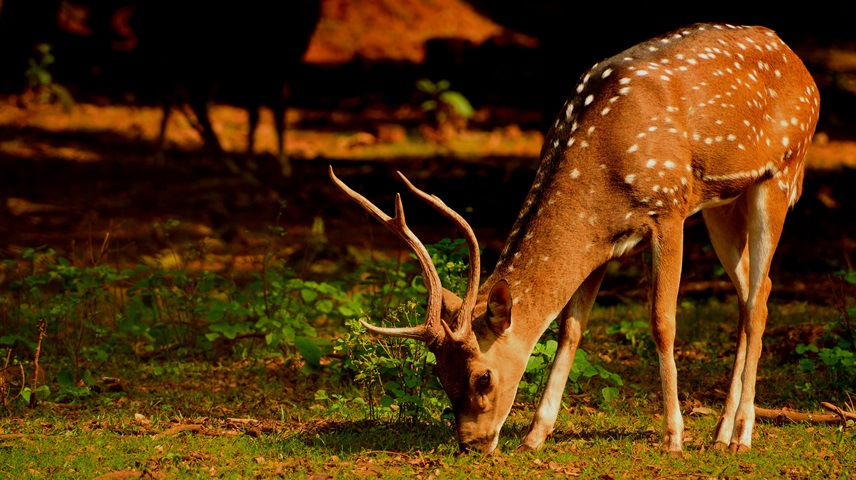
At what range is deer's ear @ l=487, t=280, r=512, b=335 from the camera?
5215 millimetres

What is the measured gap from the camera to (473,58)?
1869 centimetres

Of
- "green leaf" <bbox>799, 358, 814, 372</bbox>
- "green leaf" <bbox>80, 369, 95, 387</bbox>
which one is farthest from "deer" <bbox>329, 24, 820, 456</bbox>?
"green leaf" <bbox>80, 369, 95, 387</bbox>

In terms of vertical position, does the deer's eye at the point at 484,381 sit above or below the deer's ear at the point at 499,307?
below

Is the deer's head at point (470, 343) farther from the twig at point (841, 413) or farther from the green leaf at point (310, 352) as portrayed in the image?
the twig at point (841, 413)

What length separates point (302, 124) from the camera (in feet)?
55.2

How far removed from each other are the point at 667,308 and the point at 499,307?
1008 millimetres

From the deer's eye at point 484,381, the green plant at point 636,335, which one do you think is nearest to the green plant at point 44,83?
the green plant at point 636,335

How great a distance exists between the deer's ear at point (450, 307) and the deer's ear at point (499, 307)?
0.17 meters

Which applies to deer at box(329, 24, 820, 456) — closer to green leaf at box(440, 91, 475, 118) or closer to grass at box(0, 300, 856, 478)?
grass at box(0, 300, 856, 478)

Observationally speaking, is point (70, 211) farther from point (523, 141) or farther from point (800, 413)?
point (800, 413)

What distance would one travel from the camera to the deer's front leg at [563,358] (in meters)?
5.81

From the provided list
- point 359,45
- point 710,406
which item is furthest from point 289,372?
point 359,45

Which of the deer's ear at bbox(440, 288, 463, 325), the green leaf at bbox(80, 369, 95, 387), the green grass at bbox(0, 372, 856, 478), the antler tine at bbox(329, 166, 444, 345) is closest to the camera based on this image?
the antler tine at bbox(329, 166, 444, 345)

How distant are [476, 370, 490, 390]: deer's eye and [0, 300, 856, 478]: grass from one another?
1.18 ft
